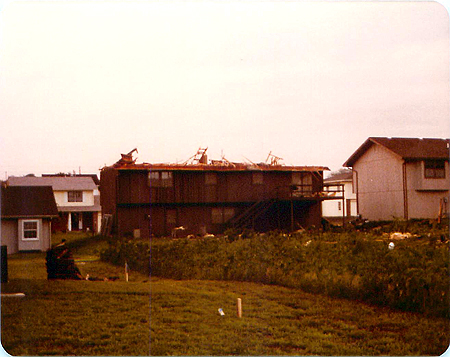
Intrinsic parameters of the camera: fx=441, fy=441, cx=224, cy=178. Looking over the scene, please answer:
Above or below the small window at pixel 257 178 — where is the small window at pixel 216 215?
below

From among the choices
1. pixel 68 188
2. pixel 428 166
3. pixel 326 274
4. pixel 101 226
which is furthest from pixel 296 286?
pixel 68 188

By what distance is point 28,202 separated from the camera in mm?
7676

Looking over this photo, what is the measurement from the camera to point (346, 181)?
359 inches

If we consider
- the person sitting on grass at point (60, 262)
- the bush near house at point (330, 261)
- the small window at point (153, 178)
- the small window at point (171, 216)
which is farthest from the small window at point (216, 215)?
the person sitting on grass at point (60, 262)

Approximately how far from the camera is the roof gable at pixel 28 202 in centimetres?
744

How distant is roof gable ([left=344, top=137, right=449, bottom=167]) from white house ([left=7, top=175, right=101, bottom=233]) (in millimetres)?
4779

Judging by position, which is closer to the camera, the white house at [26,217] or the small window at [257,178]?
the white house at [26,217]

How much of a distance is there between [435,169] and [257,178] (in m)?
3.32

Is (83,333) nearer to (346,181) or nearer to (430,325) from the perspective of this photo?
(430,325)

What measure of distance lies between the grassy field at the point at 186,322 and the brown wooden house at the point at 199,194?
0.93 m

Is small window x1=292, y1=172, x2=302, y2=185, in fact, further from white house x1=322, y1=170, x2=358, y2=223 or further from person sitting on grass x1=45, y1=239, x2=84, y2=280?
person sitting on grass x1=45, y1=239, x2=84, y2=280

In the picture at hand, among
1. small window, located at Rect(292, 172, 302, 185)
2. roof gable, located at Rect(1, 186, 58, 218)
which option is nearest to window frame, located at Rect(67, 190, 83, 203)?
roof gable, located at Rect(1, 186, 58, 218)

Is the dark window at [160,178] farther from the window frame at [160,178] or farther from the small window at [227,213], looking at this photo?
the small window at [227,213]

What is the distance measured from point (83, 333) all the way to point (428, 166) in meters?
6.44
